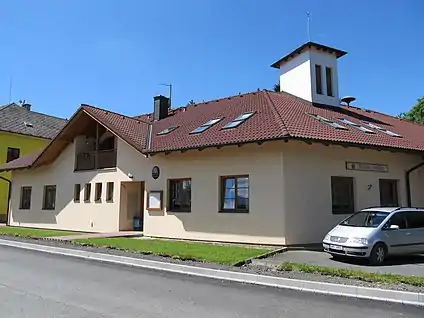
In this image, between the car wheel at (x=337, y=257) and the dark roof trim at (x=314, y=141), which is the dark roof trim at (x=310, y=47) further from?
the car wheel at (x=337, y=257)

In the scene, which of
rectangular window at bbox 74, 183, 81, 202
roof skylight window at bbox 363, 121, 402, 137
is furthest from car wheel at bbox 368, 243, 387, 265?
rectangular window at bbox 74, 183, 81, 202

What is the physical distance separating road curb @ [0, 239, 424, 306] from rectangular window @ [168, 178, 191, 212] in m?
5.36

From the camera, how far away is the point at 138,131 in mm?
20500

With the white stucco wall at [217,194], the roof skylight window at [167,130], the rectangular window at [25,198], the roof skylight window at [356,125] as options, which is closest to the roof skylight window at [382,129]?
the roof skylight window at [356,125]

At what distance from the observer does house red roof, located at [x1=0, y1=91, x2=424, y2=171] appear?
14844mm

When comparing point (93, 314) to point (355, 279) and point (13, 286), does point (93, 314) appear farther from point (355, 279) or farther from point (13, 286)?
point (355, 279)

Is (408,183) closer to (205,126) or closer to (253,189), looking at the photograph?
(253,189)

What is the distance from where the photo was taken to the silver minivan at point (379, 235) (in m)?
11.0

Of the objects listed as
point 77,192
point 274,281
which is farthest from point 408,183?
point 77,192

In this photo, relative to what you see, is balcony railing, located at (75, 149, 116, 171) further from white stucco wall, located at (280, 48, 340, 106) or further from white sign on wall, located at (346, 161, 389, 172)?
white sign on wall, located at (346, 161, 389, 172)

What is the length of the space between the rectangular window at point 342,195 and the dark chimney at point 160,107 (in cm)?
1163

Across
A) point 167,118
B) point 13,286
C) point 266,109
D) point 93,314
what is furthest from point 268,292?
point 167,118

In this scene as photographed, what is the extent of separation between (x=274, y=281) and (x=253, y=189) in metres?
6.65

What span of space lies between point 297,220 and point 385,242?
3610mm
